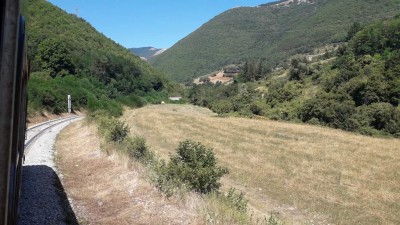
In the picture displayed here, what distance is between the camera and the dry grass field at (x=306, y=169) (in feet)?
53.5

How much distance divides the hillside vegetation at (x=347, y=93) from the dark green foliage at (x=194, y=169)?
128 feet

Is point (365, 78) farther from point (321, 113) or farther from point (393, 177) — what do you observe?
point (393, 177)

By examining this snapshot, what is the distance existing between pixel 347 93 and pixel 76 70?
49.8 meters

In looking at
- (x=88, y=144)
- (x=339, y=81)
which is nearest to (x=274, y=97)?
(x=339, y=81)

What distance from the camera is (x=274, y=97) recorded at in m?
80.2

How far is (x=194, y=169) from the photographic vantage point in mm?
12422

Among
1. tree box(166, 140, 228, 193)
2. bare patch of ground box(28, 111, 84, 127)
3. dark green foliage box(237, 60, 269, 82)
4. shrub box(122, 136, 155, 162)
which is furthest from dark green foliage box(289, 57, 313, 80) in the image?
tree box(166, 140, 228, 193)

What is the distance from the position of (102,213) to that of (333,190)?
44.7ft

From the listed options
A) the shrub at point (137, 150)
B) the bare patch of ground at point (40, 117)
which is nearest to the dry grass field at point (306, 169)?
the shrub at point (137, 150)

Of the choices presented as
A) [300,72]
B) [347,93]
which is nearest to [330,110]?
[347,93]

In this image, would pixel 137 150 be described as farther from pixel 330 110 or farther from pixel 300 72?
pixel 300 72

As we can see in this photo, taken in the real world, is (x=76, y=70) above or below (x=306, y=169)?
above

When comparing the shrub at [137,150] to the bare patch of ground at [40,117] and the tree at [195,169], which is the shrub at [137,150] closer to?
the tree at [195,169]

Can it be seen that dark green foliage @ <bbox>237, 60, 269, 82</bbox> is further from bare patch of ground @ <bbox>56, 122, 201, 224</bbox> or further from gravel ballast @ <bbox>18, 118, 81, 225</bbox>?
gravel ballast @ <bbox>18, 118, 81, 225</bbox>
